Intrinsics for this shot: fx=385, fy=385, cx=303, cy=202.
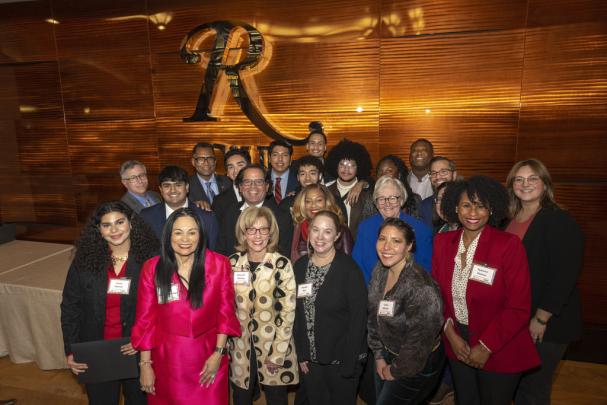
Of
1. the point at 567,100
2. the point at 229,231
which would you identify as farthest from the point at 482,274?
the point at 567,100

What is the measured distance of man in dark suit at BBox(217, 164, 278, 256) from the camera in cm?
304

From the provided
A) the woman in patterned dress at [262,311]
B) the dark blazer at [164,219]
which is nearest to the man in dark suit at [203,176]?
the dark blazer at [164,219]

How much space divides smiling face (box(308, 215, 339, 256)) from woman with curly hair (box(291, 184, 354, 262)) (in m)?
0.49

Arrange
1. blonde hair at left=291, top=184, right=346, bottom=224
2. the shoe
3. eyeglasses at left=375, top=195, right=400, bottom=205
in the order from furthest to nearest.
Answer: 1. the shoe
2. blonde hair at left=291, top=184, right=346, bottom=224
3. eyeglasses at left=375, top=195, right=400, bottom=205

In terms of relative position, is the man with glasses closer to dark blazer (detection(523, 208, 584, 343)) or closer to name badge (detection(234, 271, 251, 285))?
name badge (detection(234, 271, 251, 285))

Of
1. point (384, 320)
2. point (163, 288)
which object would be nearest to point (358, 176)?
point (384, 320)

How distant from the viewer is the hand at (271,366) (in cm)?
232

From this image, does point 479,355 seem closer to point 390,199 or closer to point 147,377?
point 390,199

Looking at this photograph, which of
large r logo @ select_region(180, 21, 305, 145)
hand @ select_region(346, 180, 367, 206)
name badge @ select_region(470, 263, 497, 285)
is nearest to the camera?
name badge @ select_region(470, 263, 497, 285)

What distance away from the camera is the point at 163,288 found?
210 cm

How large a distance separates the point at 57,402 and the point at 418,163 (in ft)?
12.9

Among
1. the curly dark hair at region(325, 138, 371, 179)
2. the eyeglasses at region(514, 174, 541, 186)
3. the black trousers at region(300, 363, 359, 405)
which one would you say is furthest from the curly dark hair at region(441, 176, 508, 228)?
the curly dark hair at region(325, 138, 371, 179)

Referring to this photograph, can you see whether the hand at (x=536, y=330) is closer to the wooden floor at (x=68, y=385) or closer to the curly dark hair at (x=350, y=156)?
the wooden floor at (x=68, y=385)

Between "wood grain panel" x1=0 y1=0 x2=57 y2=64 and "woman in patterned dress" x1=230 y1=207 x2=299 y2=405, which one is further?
"wood grain panel" x1=0 y1=0 x2=57 y2=64
